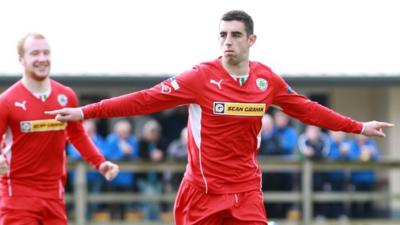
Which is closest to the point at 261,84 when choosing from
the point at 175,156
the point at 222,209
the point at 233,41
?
the point at 233,41

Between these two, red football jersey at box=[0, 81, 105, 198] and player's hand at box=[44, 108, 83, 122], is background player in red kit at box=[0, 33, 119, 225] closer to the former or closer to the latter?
red football jersey at box=[0, 81, 105, 198]

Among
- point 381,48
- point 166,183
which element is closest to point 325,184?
point 166,183

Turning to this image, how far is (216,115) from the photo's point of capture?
8273mm

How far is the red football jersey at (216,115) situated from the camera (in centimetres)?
826

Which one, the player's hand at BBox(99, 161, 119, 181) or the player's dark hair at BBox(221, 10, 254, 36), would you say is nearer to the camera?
the player's dark hair at BBox(221, 10, 254, 36)

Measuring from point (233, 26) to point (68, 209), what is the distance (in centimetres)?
Answer: 890

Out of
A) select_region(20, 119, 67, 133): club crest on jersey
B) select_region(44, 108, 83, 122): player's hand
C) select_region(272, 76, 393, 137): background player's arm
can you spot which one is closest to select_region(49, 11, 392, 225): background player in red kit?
select_region(272, 76, 393, 137): background player's arm

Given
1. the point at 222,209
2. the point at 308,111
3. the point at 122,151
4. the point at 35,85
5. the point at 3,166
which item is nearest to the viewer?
the point at 222,209

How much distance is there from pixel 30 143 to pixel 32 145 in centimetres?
2

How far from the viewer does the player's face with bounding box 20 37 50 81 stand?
30.5ft

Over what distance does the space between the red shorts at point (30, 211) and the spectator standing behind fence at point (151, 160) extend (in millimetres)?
6419

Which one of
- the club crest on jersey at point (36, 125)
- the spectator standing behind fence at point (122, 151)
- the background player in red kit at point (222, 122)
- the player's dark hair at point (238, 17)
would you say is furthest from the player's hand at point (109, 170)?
the spectator standing behind fence at point (122, 151)

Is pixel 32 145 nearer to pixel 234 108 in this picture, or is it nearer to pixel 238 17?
pixel 234 108

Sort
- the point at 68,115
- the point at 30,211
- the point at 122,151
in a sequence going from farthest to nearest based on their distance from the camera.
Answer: the point at 122,151, the point at 30,211, the point at 68,115
